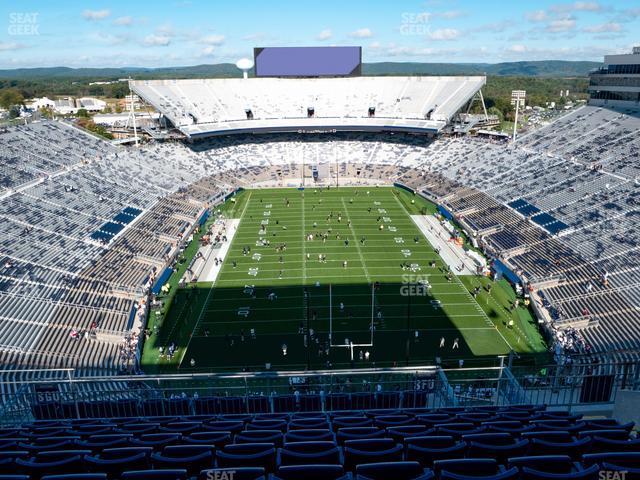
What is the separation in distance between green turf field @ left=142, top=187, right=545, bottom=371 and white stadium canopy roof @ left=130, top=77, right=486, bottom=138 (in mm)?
24404

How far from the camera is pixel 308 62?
67.8m

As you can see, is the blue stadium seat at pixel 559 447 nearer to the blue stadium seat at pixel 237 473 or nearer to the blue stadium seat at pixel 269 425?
the blue stadium seat at pixel 237 473

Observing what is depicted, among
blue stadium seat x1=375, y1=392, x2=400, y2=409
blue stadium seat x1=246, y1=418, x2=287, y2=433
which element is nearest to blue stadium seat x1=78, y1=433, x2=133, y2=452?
blue stadium seat x1=246, y1=418, x2=287, y2=433

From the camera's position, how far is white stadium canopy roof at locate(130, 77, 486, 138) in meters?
57.4

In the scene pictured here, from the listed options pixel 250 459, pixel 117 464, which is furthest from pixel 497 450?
pixel 117 464

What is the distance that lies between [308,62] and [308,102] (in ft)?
23.6

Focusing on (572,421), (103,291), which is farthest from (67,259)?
(572,421)

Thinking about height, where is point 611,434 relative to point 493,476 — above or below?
below

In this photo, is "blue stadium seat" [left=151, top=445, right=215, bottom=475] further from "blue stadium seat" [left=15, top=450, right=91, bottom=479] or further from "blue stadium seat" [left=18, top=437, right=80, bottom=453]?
"blue stadium seat" [left=18, top=437, right=80, bottom=453]

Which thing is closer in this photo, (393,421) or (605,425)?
(605,425)

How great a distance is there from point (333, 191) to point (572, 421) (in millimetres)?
42820

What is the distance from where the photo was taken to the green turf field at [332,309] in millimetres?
21250

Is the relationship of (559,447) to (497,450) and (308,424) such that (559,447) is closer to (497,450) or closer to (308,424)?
(497,450)

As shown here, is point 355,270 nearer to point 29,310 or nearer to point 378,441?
point 29,310
